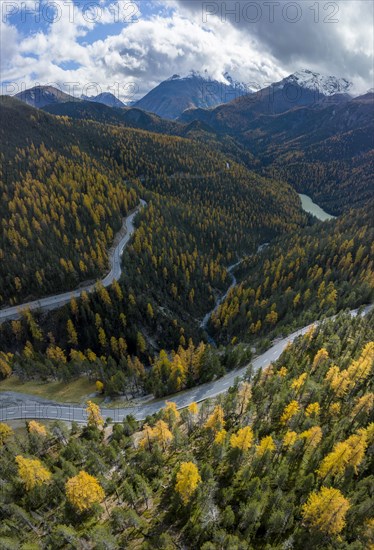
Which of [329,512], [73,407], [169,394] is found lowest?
[169,394]

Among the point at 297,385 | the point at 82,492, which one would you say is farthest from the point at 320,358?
the point at 82,492

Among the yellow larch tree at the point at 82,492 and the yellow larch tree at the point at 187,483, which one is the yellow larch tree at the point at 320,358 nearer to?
the yellow larch tree at the point at 187,483

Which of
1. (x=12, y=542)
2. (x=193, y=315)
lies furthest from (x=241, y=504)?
(x=193, y=315)

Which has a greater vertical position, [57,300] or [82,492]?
[57,300]

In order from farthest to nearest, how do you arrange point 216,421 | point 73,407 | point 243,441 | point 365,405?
1. point 73,407
2. point 216,421
3. point 365,405
4. point 243,441

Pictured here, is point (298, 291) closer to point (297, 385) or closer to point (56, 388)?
point (297, 385)

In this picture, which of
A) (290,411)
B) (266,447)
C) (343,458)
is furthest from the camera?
(290,411)
